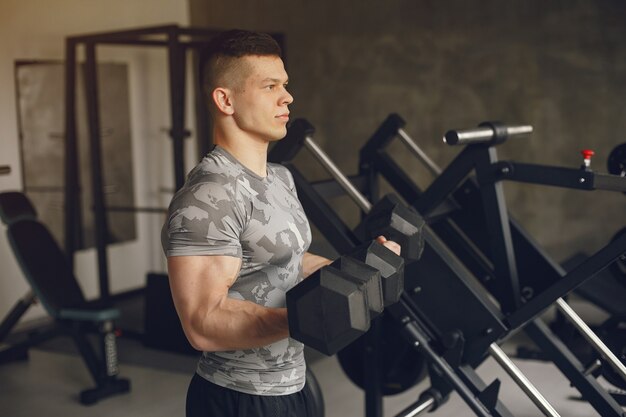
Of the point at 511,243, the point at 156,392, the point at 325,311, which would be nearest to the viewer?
the point at 325,311

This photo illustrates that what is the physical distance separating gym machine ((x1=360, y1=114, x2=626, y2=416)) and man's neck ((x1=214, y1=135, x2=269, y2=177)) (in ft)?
2.80

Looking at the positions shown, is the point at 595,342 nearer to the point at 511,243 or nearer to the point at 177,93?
the point at 511,243

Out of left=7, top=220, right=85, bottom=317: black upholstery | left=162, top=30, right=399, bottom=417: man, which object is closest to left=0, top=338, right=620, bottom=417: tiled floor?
left=7, top=220, right=85, bottom=317: black upholstery

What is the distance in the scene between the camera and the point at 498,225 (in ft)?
7.51

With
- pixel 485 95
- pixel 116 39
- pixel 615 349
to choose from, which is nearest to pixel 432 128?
pixel 485 95

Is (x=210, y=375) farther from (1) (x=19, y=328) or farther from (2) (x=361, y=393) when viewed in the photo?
(1) (x=19, y=328)

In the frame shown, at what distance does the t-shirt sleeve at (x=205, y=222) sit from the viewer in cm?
122

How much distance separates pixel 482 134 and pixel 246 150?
3.40 feet

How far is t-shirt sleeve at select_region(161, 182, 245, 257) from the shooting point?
48.0 inches


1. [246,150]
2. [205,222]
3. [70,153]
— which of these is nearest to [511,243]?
[246,150]

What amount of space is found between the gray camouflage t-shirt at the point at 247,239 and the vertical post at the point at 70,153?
127 inches

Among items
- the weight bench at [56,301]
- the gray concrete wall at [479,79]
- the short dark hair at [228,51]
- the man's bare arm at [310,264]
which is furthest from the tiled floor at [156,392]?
the short dark hair at [228,51]

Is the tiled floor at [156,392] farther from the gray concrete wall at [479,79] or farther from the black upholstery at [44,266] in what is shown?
the gray concrete wall at [479,79]

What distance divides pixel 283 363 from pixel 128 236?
12.8ft
